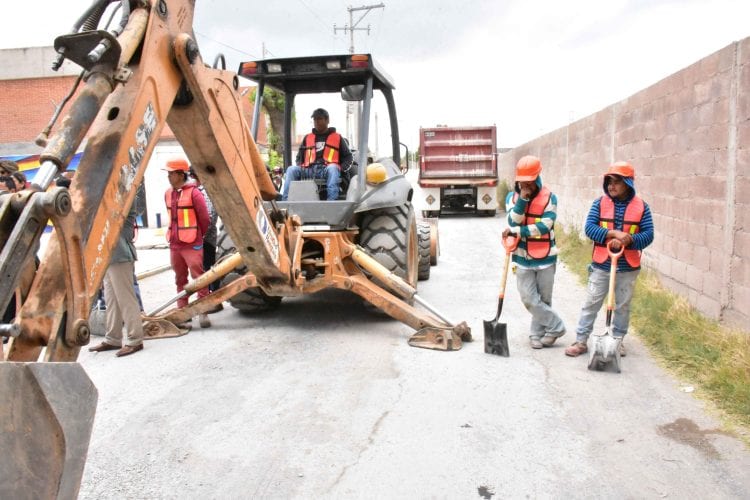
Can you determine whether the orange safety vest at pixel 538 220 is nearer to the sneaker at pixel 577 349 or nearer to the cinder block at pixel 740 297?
the sneaker at pixel 577 349

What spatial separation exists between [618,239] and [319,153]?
3.19 meters

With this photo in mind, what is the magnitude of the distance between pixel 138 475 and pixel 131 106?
1.95m

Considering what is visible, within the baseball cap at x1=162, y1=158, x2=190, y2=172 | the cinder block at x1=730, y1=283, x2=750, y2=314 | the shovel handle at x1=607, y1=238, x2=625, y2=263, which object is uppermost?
the baseball cap at x1=162, y1=158, x2=190, y2=172

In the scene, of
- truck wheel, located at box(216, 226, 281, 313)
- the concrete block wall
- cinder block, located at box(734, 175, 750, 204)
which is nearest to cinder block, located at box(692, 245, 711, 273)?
the concrete block wall

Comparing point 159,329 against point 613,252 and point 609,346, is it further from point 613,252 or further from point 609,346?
point 613,252

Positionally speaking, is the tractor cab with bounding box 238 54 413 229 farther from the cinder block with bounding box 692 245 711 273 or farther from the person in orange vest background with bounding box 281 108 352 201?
the cinder block with bounding box 692 245 711 273

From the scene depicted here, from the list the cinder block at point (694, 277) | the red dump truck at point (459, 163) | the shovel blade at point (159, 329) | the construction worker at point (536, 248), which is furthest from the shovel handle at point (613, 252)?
the red dump truck at point (459, 163)

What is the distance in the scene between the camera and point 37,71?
95.5ft

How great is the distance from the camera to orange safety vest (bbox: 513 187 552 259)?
216 inches

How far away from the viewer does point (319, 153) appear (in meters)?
6.73

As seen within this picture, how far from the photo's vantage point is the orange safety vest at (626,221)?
5098 mm

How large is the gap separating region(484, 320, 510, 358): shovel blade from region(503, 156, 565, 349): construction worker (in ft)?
1.30

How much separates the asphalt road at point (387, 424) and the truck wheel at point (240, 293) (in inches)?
19.7

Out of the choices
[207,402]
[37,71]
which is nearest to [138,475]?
[207,402]
